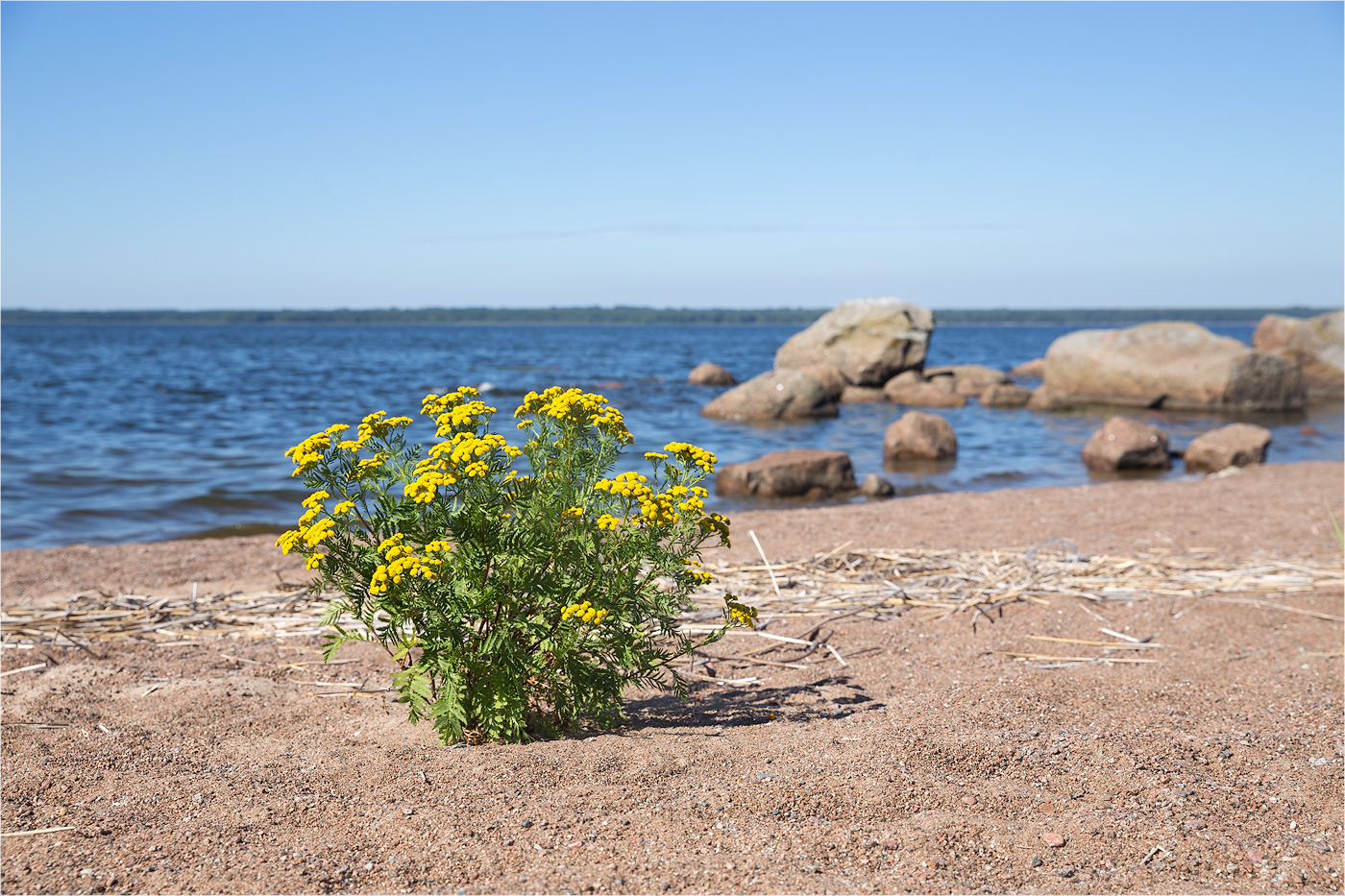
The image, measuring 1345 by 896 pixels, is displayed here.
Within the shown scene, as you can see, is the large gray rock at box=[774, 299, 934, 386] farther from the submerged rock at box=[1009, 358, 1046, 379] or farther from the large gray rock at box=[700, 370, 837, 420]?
the submerged rock at box=[1009, 358, 1046, 379]

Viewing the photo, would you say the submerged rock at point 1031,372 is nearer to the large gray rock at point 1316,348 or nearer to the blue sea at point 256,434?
the large gray rock at point 1316,348

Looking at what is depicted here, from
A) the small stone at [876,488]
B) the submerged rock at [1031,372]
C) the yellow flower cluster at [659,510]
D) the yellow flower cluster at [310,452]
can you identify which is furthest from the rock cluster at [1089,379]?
the yellow flower cluster at [310,452]

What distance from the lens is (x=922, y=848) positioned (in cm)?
295

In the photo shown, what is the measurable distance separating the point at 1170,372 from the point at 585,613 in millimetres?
26713

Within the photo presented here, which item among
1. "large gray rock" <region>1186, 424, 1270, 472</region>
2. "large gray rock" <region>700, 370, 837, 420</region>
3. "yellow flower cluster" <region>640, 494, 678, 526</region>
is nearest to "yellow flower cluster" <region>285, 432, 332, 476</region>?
"yellow flower cluster" <region>640, 494, 678, 526</region>

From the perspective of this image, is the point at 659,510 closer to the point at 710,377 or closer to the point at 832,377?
the point at 832,377

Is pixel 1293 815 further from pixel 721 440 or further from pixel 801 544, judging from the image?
pixel 721 440

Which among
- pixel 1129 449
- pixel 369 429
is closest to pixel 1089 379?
pixel 1129 449

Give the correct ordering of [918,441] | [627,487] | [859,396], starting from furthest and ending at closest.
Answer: [859,396] < [918,441] < [627,487]

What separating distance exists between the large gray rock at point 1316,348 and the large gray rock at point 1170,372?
11.6 ft

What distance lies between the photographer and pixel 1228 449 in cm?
1605

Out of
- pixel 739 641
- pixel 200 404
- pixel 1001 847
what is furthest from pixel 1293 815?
pixel 200 404

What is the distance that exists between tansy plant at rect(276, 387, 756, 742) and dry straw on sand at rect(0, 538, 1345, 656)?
1.88 m

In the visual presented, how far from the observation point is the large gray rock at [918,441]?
17062 mm
